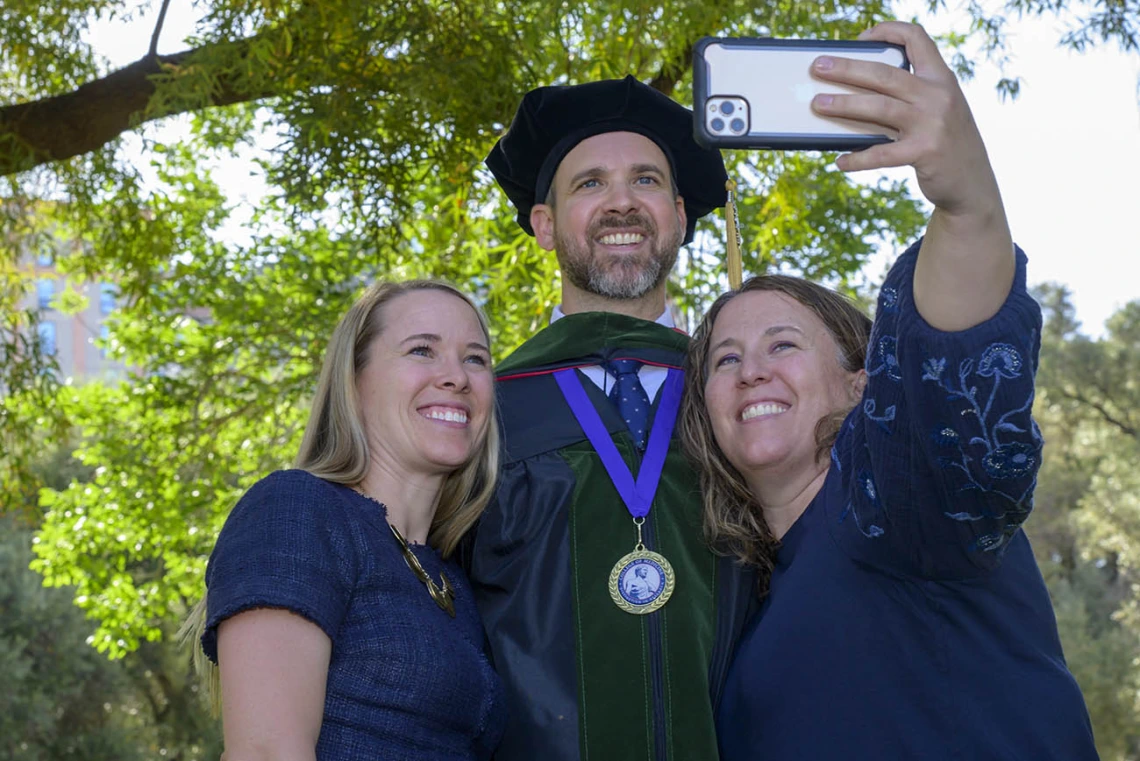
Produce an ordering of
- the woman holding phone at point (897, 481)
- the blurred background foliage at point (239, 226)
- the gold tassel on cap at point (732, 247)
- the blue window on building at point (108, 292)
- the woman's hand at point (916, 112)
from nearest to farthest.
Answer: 1. the woman's hand at point (916, 112)
2. the woman holding phone at point (897, 481)
3. the gold tassel on cap at point (732, 247)
4. the blurred background foliage at point (239, 226)
5. the blue window on building at point (108, 292)

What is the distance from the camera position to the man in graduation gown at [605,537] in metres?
2.84

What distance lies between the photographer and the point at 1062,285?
29672 millimetres

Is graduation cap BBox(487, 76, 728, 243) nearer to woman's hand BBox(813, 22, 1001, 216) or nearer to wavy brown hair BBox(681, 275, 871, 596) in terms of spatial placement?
wavy brown hair BBox(681, 275, 871, 596)

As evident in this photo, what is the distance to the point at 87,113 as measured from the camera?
5.53 meters

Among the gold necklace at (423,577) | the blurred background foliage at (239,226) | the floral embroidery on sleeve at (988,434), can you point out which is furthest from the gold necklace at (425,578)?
the blurred background foliage at (239,226)

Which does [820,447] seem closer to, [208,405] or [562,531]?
[562,531]

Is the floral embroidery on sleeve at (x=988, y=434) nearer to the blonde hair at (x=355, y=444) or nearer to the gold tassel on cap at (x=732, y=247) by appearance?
the blonde hair at (x=355, y=444)

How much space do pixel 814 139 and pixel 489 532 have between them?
4.99 ft

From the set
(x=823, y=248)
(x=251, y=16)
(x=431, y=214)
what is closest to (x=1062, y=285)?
(x=823, y=248)

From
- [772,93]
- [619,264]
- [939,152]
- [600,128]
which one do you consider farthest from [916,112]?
[600,128]

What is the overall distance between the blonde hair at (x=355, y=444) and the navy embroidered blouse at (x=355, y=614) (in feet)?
0.47

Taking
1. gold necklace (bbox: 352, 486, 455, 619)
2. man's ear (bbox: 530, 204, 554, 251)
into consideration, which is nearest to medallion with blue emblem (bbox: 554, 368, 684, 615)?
gold necklace (bbox: 352, 486, 455, 619)

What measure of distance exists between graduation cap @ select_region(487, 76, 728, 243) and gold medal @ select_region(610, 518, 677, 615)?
129 centimetres

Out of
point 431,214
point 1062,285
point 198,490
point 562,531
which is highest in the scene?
point 1062,285
